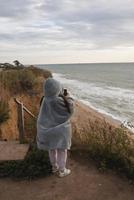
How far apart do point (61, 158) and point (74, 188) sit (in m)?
0.62

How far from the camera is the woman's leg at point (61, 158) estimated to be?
22.1 ft

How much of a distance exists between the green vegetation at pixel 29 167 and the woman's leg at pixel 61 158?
0.84 ft

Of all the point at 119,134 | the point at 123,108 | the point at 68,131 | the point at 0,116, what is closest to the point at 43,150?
the point at 68,131

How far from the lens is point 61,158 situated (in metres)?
6.74

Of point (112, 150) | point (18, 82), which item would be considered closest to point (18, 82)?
point (18, 82)

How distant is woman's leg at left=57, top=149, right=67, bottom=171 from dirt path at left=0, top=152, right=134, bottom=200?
0.20 meters

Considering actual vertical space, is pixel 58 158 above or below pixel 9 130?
above

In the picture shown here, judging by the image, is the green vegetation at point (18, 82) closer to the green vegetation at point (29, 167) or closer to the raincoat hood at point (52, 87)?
the green vegetation at point (29, 167)

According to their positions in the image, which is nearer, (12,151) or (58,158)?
(58,158)

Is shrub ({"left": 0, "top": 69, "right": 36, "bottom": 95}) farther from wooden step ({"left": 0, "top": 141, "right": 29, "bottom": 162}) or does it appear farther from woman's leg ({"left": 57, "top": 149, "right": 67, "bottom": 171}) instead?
woman's leg ({"left": 57, "top": 149, "right": 67, "bottom": 171})

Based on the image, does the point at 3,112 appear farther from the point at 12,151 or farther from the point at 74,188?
the point at 74,188

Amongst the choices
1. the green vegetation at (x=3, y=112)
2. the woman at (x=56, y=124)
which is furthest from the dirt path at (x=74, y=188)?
the green vegetation at (x=3, y=112)

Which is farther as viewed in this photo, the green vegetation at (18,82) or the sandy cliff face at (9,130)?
the green vegetation at (18,82)

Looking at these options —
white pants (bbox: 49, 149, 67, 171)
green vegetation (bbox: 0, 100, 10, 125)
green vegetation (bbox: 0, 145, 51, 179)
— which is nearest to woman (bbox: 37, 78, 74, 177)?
white pants (bbox: 49, 149, 67, 171)
